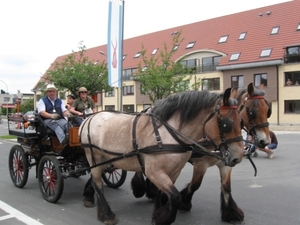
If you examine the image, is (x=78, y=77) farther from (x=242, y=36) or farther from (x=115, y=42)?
(x=242, y=36)

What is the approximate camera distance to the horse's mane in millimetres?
3713

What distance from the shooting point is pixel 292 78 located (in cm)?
2522

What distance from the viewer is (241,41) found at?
28.5m

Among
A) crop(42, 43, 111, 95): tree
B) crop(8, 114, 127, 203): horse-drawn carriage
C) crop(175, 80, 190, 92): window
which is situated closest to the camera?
crop(8, 114, 127, 203): horse-drawn carriage

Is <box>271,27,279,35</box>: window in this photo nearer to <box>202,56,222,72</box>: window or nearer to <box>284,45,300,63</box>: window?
<box>284,45,300,63</box>: window

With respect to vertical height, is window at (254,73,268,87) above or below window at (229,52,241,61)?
below

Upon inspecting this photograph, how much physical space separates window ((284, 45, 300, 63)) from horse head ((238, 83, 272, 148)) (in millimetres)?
23088

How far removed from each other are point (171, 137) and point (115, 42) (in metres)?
8.81

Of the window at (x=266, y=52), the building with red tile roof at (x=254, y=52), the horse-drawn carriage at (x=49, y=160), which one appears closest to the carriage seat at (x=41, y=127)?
the horse-drawn carriage at (x=49, y=160)

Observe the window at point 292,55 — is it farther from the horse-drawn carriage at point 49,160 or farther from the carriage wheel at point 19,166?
the carriage wheel at point 19,166

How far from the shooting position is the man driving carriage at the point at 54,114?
554 cm

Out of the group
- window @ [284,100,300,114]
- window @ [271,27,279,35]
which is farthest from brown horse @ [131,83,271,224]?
window @ [271,27,279,35]

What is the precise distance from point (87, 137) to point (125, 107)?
107 ft

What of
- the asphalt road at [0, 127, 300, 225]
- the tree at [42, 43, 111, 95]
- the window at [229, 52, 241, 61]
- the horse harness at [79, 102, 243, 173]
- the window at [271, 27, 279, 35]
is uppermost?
the window at [271, 27, 279, 35]
